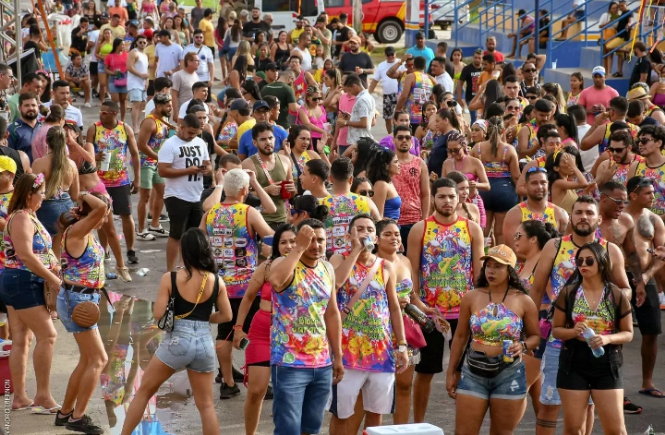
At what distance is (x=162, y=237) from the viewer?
12711mm

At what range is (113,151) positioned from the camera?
442 inches

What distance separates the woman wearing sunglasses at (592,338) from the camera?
20.0 ft

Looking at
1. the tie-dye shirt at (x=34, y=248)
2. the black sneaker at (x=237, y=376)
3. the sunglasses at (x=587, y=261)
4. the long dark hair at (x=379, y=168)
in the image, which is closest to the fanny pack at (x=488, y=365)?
the sunglasses at (x=587, y=261)

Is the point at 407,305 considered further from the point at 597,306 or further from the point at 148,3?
the point at 148,3

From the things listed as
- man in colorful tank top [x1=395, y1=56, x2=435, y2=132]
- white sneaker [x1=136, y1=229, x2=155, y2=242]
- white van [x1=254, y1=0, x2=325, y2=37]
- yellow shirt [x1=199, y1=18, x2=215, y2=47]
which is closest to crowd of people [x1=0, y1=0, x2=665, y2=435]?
white sneaker [x1=136, y1=229, x2=155, y2=242]

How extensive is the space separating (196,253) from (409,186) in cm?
341

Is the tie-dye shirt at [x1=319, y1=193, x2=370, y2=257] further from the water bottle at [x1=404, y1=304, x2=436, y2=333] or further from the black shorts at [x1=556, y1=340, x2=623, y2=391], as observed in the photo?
the black shorts at [x1=556, y1=340, x2=623, y2=391]

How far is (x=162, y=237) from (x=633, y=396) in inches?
261

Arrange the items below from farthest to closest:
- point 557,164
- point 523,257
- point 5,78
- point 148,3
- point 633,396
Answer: point 148,3, point 5,78, point 557,164, point 633,396, point 523,257

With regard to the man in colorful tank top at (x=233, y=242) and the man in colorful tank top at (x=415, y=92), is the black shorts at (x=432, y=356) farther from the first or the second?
the man in colorful tank top at (x=415, y=92)

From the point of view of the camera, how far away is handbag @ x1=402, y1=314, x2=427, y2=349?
6.68 m

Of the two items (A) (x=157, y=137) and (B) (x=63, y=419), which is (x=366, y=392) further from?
(A) (x=157, y=137)

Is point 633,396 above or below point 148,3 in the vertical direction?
below

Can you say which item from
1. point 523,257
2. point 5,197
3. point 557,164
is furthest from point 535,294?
point 5,197
